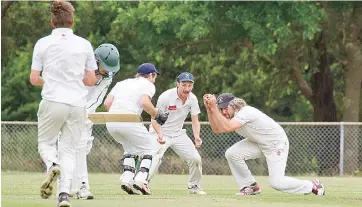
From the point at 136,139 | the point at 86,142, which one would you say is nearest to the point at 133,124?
the point at 136,139

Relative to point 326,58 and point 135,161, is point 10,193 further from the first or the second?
point 326,58

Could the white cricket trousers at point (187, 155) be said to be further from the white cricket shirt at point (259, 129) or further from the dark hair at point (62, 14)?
the dark hair at point (62, 14)

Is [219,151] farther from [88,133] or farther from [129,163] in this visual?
[88,133]

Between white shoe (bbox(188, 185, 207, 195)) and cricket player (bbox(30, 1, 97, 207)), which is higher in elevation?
cricket player (bbox(30, 1, 97, 207))

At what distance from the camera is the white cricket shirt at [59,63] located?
10.9 metres

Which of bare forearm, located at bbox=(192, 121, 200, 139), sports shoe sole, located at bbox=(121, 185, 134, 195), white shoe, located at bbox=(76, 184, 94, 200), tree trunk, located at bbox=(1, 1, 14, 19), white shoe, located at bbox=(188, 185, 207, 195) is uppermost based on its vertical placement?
tree trunk, located at bbox=(1, 1, 14, 19)

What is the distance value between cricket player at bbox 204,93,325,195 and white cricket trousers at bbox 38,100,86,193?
3.48m

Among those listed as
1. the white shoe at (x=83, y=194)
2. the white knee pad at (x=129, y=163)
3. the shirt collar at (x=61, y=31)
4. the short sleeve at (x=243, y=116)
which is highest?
the shirt collar at (x=61, y=31)

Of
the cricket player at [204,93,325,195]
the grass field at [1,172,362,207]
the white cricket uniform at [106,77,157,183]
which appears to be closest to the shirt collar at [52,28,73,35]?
the grass field at [1,172,362,207]

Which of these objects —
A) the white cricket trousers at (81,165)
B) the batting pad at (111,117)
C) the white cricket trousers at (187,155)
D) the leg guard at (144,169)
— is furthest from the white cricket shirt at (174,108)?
the batting pad at (111,117)

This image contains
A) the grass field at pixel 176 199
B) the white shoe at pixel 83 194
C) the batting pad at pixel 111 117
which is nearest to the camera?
the grass field at pixel 176 199

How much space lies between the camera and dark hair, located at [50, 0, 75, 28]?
1082 centimetres

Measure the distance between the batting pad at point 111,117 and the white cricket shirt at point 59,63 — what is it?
1739 mm

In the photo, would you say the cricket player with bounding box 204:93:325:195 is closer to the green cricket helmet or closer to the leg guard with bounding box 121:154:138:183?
the leg guard with bounding box 121:154:138:183
